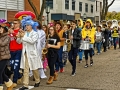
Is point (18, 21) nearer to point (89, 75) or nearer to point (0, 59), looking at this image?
point (0, 59)

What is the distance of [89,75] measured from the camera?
32.7ft

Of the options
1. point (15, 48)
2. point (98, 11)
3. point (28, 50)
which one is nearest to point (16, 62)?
point (15, 48)

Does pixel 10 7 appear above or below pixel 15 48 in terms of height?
above

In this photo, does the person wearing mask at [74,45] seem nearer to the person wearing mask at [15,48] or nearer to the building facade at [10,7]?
the person wearing mask at [15,48]

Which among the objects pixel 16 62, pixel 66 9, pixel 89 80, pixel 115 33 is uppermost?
pixel 66 9

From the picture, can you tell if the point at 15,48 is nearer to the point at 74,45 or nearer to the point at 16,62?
the point at 16,62

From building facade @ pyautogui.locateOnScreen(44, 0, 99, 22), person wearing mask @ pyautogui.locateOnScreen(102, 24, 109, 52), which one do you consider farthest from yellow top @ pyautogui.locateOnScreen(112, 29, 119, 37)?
building facade @ pyautogui.locateOnScreen(44, 0, 99, 22)

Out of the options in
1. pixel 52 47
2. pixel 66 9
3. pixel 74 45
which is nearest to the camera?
pixel 52 47

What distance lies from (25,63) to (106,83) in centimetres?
242

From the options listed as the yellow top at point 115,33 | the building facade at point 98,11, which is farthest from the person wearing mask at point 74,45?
the building facade at point 98,11

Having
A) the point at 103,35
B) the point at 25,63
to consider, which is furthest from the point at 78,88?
the point at 103,35

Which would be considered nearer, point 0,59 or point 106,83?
point 0,59

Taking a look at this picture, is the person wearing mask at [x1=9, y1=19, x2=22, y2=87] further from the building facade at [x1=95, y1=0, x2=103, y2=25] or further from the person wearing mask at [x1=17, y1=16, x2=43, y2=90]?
the building facade at [x1=95, y1=0, x2=103, y2=25]

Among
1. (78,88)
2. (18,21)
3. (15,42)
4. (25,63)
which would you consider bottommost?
(78,88)
